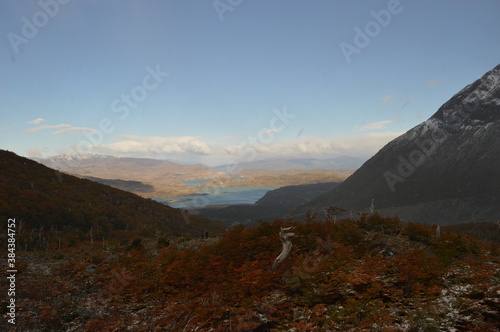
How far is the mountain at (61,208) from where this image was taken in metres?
33.2

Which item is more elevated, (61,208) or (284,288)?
(284,288)

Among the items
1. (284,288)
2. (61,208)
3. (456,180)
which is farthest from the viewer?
(456,180)

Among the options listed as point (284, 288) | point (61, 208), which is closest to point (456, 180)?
point (284, 288)

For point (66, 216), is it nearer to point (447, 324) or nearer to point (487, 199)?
point (447, 324)

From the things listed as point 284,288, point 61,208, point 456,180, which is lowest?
point 456,180

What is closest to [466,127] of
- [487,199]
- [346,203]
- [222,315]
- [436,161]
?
[436,161]

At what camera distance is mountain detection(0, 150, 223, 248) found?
33250 millimetres

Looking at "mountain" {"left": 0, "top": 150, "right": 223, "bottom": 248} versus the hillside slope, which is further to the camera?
"mountain" {"left": 0, "top": 150, "right": 223, "bottom": 248}

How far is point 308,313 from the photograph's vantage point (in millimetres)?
8297

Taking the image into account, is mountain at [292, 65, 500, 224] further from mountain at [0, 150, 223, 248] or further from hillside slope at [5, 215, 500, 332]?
hillside slope at [5, 215, 500, 332]

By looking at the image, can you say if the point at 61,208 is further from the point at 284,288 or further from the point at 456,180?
the point at 456,180

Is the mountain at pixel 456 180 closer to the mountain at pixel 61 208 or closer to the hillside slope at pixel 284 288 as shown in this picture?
the mountain at pixel 61 208

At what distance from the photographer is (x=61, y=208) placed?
3969 centimetres

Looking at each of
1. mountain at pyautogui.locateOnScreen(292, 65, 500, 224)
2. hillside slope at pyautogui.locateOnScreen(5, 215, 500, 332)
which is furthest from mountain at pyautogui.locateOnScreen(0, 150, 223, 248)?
mountain at pyautogui.locateOnScreen(292, 65, 500, 224)
